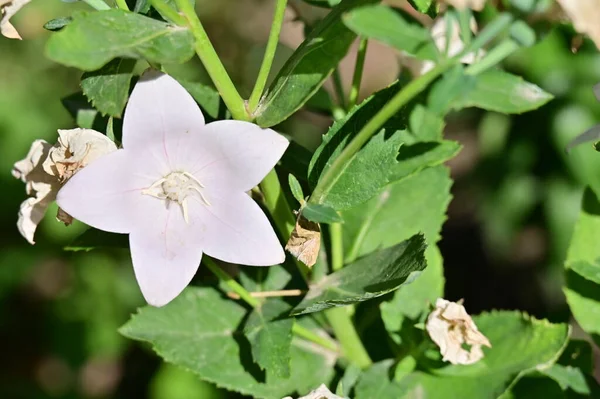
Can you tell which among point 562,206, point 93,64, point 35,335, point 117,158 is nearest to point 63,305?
point 35,335

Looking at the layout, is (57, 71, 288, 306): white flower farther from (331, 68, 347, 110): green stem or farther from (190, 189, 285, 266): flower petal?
(331, 68, 347, 110): green stem

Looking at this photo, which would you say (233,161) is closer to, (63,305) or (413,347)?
(413,347)

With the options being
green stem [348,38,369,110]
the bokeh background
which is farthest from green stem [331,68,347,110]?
the bokeh background

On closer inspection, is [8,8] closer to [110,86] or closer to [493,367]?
[110,86]

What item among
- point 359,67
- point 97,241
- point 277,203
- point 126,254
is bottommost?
point 126,254

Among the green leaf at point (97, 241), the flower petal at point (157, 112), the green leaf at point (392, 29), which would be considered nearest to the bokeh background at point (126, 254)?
the green leaf at point (97, 241)

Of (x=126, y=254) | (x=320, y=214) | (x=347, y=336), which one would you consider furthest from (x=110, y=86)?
(x=126, y=254)
